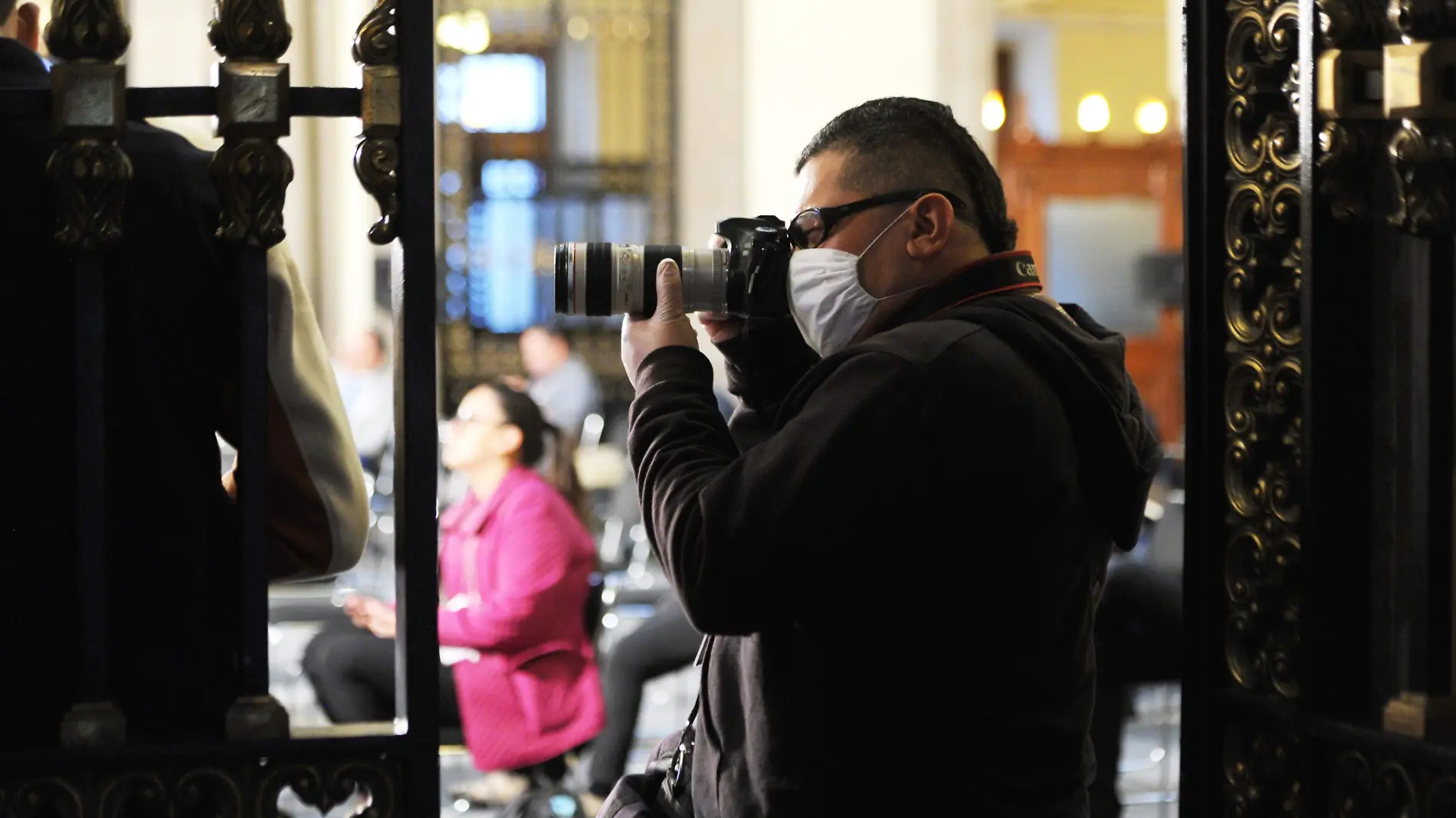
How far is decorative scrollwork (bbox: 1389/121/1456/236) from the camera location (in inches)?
57.7

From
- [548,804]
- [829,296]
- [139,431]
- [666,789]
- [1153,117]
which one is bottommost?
[548,804]

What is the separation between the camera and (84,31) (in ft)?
4.84

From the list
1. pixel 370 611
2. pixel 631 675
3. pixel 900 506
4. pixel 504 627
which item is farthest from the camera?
pixel 631 675

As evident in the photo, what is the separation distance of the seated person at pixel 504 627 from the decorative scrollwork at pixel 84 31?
2.27 m

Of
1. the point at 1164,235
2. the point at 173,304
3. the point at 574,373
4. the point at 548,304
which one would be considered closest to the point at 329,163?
the point at 548,304

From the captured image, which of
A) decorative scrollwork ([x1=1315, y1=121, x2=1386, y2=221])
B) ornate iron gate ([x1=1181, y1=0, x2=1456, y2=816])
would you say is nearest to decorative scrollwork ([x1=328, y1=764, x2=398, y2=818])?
ornate iron gate ([x1=1181, y1=0, x2=1456, y2=816])

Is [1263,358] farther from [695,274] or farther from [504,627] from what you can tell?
[504,627]

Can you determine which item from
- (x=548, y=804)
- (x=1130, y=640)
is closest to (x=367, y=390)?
(x=548, y=804)

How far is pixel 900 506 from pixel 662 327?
1.00 feet

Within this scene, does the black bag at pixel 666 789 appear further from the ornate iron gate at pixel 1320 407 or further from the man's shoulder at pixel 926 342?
the ornate iron gate at pixel 1320 407

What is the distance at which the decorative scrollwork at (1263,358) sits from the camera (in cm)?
162

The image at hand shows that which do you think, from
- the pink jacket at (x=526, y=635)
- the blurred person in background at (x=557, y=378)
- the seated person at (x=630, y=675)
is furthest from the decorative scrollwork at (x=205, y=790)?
the blurred person in background at (x=557, y=378)

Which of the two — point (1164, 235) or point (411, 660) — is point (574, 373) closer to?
point (1164, 235)

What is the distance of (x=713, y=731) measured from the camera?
160 cm
